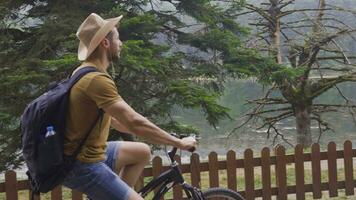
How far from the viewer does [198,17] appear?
26.2ft

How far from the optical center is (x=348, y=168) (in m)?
6.98

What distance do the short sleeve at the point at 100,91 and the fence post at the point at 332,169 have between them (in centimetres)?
467

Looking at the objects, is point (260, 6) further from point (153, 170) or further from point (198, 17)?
point (153, 170)

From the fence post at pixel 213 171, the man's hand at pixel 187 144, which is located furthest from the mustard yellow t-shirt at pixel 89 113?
the fence post at pixel 213 171

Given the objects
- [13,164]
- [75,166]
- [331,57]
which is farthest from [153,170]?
[331,57]

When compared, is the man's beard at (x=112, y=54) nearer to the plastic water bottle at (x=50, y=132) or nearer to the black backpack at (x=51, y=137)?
the black backpack at (x=51, y=137)

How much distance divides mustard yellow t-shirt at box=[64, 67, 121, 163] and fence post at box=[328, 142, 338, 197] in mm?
4488

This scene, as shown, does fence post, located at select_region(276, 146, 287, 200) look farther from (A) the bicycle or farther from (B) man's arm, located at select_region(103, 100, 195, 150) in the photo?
(B) man's arm, located at select_region(103, 100, 195, 150)

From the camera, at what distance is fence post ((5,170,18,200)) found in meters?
5.43

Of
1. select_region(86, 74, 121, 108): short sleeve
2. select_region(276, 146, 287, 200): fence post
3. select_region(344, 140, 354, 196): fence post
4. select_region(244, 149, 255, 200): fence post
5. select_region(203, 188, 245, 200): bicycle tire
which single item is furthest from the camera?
select_region(344, 140, 354, 196): fence post

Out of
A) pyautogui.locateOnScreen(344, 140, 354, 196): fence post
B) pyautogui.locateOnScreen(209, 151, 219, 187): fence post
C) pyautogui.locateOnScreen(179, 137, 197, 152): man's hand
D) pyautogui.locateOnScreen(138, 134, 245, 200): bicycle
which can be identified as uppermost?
pyautogui.locateOnScreen(179, 137, 197, 152): man's hand

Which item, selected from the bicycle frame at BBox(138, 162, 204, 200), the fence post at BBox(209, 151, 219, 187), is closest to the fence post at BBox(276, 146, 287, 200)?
the fence post at BBox(209, 151, 219, 187)

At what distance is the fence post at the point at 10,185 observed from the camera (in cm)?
543

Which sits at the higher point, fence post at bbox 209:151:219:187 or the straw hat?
the straw hat
